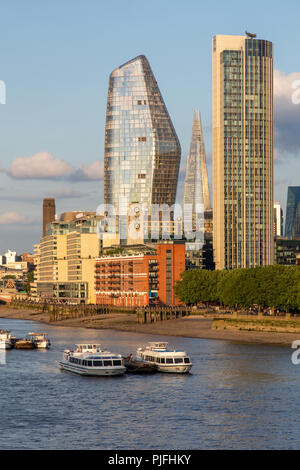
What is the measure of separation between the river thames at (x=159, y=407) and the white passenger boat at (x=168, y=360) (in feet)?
5.15

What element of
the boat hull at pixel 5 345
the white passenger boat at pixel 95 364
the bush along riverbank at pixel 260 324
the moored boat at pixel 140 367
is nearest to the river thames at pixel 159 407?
the white passenger boat at pixel 95 364

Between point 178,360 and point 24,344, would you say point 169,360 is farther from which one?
point 24,344

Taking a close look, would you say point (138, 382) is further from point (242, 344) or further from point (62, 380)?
point (242, 344)

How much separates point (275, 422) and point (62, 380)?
35813 millimetres

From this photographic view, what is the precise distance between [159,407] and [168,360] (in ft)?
Result: 93.0

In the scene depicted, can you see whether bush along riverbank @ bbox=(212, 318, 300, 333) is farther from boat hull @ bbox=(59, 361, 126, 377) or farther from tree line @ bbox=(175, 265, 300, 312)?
boat hull @ bbox=(59, 361, 126, 377)

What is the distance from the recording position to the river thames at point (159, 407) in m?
68.1

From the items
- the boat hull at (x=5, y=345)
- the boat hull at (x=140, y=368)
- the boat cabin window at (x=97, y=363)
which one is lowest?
the boat hull at (x=5, y=345)

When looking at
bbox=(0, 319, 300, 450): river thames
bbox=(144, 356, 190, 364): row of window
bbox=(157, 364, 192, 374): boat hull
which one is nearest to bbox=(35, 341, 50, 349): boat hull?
bbox=(0, 319, 300, 450): river thames

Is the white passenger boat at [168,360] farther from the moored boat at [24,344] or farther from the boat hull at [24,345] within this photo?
the moored boat at [24,344]

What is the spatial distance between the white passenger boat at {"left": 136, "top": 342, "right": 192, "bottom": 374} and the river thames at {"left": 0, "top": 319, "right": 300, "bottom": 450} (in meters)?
1.57

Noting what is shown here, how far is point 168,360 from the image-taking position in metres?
111

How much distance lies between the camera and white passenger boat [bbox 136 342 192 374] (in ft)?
354
